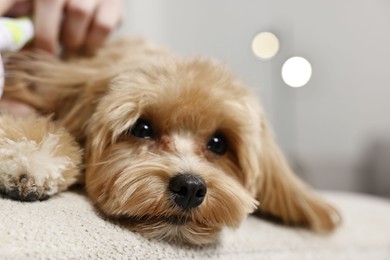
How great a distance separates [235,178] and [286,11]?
259 cm

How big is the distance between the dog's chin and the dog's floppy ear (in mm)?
426

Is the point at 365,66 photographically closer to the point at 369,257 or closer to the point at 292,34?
the point at 292,34

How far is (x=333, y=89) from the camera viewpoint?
12.2 feet

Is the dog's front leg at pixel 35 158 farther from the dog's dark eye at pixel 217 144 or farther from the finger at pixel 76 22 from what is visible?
the finger at pixel 76 22

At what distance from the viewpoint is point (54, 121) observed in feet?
4.41

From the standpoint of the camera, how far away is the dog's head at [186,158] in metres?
1.07

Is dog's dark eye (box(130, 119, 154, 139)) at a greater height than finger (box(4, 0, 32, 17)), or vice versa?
finger (box(4, 0, 32, 17))

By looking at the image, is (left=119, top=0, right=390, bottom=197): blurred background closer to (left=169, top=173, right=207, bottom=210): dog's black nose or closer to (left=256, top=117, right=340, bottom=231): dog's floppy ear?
(left=256, top=117, right=340, bottom=231): dog's floppy ear

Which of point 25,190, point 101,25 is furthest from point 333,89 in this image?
point 25,190

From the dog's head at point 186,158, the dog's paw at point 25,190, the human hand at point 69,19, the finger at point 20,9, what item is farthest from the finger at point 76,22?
the dog's paw at point 25,190

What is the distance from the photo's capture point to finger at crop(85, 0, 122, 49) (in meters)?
1.70

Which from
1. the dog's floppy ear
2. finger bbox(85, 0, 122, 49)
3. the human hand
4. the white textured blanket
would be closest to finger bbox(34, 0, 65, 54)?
the human hand

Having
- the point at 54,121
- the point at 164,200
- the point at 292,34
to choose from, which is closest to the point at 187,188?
the point at 164,200

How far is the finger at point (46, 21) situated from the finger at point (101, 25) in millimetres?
173
